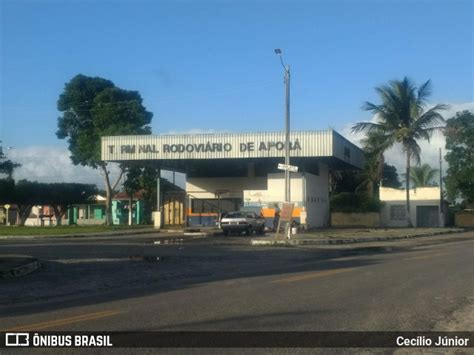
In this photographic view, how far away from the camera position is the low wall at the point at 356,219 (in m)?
57.3

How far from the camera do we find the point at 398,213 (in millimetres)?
58938

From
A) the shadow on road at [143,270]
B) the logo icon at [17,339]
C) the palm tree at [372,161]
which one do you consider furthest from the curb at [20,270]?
the palm tree at [372,161]

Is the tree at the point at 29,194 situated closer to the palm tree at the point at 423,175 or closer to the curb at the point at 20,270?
the palm tree at the point at 423,175

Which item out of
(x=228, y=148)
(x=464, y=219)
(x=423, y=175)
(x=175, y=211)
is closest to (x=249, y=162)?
(x=228, y=148)

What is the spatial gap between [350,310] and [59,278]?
840cm

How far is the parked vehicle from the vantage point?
1527 inches

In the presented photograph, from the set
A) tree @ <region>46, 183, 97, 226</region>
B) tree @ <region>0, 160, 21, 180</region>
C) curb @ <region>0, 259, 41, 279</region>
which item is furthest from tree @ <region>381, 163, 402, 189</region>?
curb @ <region>0, 259, 41, 279</region>

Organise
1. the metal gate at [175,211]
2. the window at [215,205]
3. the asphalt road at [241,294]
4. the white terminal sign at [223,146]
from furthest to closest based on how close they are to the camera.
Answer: the metal gate at [175,211], the window at [215,205], the white terminal sign at [223,146], the asphalt road at [241,294]

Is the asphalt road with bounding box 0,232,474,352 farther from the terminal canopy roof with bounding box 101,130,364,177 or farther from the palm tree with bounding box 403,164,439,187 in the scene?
the palm tree with bounding box 403,164,439,187

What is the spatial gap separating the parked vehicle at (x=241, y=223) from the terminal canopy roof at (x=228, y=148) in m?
6.54

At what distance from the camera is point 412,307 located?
11.2 m

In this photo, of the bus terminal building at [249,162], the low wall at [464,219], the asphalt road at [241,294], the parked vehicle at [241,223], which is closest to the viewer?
the asphalt road at [241,294]

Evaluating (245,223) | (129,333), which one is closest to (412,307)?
(129,333)

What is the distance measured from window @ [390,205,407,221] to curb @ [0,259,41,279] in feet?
148
